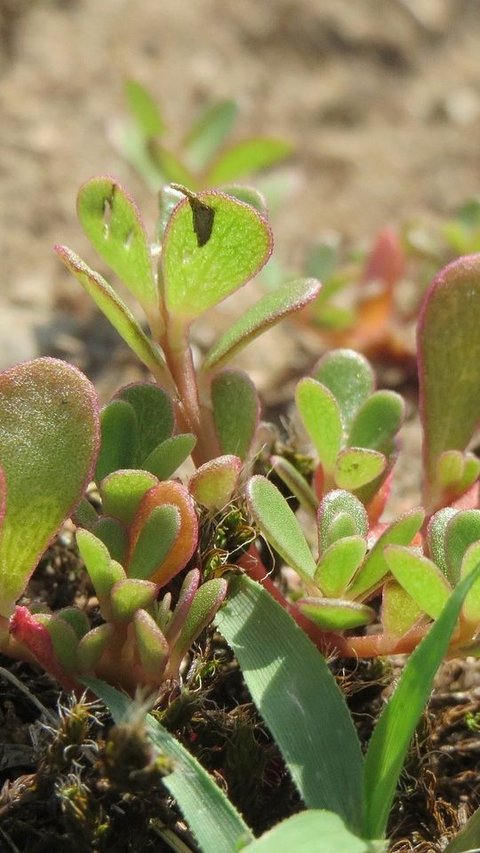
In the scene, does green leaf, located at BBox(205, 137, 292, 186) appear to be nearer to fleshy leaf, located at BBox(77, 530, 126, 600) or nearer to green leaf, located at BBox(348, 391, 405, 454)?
green leaf, located at BBox(348, 391, 405, 454)

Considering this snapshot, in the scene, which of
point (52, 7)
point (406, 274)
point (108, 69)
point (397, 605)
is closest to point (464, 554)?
point (397, 605)

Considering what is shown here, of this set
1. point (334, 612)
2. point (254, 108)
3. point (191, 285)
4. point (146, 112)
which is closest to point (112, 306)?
point (191, 285)

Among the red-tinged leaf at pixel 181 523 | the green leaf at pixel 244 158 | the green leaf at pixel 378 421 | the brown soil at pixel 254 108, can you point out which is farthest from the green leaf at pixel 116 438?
the green leaf at pixel 244 158

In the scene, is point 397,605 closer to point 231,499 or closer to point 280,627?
point 280,627

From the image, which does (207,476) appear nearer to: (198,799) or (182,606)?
(182,606)

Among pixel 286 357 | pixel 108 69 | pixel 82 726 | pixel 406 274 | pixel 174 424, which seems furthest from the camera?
pixel 108 69
